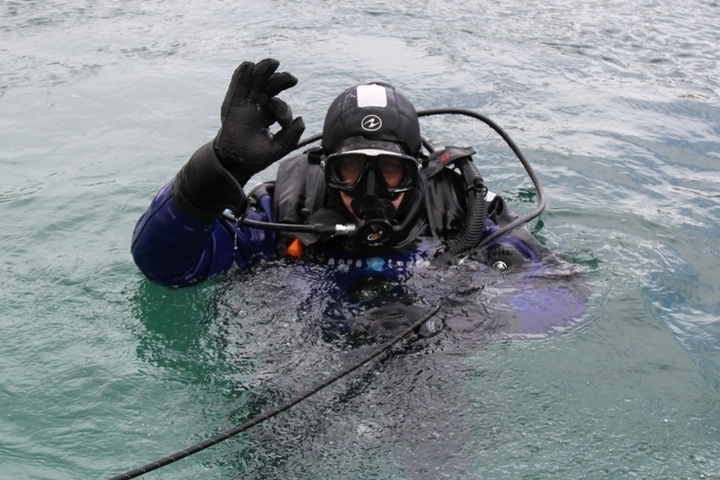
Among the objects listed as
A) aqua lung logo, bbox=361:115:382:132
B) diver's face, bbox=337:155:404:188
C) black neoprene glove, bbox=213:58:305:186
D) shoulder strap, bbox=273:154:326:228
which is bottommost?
shoulder strap, bbox=273:154:326:228

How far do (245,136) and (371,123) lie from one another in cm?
74

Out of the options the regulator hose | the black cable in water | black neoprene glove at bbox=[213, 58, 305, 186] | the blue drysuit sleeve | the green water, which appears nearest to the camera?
the black cable in water

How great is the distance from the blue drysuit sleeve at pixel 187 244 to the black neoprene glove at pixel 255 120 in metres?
0.37

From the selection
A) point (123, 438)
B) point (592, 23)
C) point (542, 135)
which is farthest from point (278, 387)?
point (592, 23)

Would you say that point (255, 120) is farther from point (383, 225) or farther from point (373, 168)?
point (383, 225)

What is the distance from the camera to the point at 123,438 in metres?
2.70

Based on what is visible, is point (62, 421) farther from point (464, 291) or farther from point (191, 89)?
point (191, 89)

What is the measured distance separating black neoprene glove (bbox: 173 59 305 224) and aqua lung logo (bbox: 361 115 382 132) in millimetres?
598

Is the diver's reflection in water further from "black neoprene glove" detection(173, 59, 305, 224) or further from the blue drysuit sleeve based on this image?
"black neoprene glove" detection(173, 59, 305, 224)

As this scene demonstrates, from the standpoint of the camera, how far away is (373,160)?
3.05m

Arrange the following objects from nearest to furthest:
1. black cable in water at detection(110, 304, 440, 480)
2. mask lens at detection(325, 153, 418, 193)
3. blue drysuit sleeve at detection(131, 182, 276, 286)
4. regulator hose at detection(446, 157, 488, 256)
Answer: black cable in water at detection(110, 304, 440, 480)
blue drysuit sleeve at detection(131, 182, 276, 286)
mask lens at detection(325, 153, 418, 193)
regulator hose at detection(446, 157, 488, 256)

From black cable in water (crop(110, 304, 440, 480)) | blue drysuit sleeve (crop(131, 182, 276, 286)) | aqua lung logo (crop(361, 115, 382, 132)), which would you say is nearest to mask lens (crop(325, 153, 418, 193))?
aqua lung logo (crop(361, 115, 382, 132))

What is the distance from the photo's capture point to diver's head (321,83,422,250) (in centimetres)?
308

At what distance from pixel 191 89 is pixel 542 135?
104 inches
